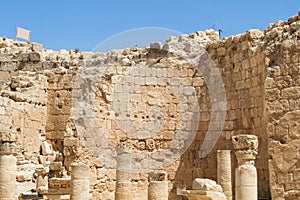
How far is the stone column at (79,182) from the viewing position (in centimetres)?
1296

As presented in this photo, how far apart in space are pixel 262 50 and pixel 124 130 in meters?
4.91

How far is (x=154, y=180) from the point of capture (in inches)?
506

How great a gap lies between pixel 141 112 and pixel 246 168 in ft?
19.2

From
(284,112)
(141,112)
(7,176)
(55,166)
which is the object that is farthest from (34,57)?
(284,112)

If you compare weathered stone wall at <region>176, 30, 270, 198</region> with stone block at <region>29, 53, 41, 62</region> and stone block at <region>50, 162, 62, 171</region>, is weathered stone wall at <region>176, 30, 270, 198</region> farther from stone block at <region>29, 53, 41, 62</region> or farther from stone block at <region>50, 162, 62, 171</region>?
stone block at <region>29, 53, 41, 62</region>

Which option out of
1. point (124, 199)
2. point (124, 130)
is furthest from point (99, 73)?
point (124, 199)

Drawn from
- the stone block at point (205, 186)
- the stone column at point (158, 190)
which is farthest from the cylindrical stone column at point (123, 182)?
the stone block at point (205, 186)

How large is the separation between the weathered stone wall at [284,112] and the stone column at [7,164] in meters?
6.04

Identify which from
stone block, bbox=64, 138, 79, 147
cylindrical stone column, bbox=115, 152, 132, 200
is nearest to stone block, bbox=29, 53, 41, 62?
stone block, bbox=64, 138, 79, 147

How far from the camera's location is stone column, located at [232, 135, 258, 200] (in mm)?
11180

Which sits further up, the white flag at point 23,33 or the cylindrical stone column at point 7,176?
the white flag at point 23,33

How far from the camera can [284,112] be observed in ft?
42.1

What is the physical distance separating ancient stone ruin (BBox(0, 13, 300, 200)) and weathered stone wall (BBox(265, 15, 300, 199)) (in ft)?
0.27

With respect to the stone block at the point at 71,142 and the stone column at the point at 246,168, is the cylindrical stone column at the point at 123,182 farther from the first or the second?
the stone column at the point at 246,168
